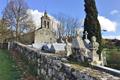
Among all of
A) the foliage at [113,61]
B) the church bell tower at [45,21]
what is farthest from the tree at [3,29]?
the foliage at [113,61]

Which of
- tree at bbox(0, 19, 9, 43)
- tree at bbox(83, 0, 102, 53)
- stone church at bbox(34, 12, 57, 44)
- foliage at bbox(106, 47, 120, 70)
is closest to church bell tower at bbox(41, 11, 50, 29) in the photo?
stone church at bbox(34, 12, 57, 44)

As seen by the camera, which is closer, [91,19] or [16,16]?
[91,19]

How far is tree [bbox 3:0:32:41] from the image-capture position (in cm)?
4894

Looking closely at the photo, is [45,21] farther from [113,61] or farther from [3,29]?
[113,61]

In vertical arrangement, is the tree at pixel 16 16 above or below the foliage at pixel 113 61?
above

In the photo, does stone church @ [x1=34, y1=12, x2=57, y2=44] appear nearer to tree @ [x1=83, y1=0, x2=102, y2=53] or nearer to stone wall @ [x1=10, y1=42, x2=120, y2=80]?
tree @ [x1=83, y1=0, x2=102, y2=53]

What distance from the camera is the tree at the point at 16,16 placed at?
48938 mm

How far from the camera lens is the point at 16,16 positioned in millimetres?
48906

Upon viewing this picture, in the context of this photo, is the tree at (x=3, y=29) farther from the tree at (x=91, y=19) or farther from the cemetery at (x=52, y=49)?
the tree at (x=91, y=19)

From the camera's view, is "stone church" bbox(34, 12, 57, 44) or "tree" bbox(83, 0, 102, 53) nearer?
"tree" bbox(83, 0, 102, 53)

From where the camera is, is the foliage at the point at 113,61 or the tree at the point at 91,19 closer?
the foliage at the point at 113,61

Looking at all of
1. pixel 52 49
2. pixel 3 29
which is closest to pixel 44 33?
pixel 3 29

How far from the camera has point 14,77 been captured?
11.0m

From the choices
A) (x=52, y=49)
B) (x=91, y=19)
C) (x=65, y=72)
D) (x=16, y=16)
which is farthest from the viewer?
(x=16, y=16)
